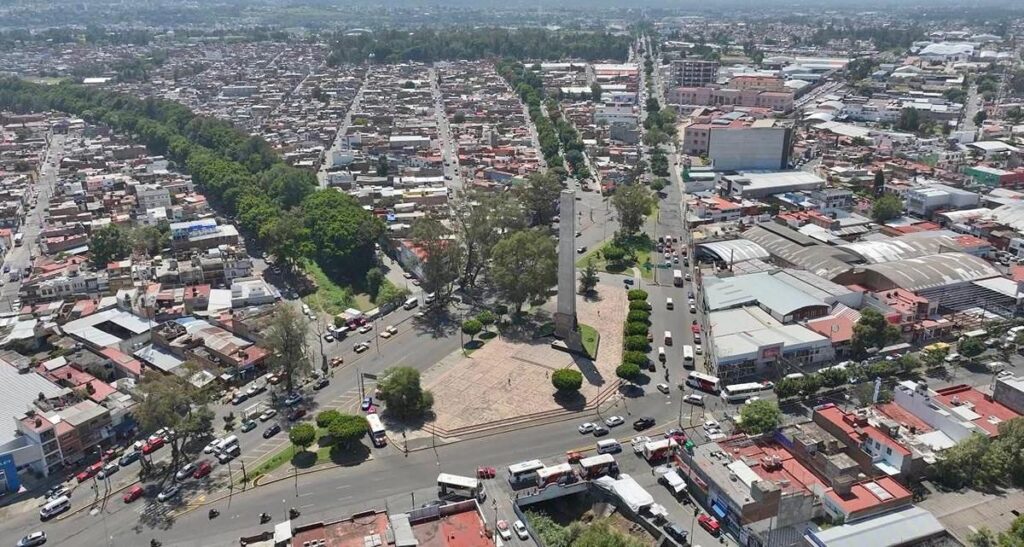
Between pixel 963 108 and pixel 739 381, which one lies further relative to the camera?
pixel 963 108

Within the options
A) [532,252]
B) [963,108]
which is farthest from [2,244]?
[963,108]

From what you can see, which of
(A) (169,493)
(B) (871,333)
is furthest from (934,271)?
(A) (169,493)

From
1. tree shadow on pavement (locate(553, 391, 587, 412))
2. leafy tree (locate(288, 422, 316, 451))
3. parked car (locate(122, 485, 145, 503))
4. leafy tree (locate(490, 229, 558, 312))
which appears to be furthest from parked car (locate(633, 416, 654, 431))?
parked car (locate(122, 485, 145, 503))

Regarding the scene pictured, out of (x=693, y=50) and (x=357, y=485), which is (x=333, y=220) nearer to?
(x=357, y=485)

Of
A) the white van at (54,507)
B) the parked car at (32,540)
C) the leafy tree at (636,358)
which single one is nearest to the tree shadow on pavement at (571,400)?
the leafy tree at (636,358)

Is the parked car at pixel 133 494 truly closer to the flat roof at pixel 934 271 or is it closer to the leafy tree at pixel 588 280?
the leafy tree at pixel 588 280

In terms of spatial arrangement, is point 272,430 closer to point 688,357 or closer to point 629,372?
point 629,372

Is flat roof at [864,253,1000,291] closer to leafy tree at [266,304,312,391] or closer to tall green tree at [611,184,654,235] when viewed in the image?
tall green tree at [611,184,654,235]
